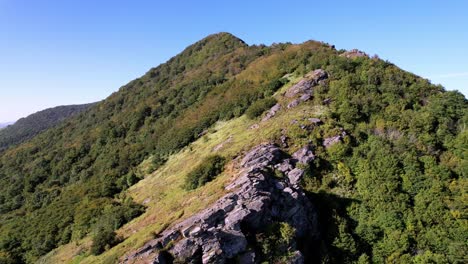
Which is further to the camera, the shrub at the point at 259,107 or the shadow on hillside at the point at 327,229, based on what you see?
the shrub at the point at 259,107

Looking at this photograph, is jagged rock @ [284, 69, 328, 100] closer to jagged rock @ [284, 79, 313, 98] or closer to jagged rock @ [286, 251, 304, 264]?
jagged rock @ [284, 79, 313, 98]

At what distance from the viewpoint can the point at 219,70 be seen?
82.0 m

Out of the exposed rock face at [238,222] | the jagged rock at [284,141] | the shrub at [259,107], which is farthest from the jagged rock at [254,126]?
the exposed rock face at [238,222]

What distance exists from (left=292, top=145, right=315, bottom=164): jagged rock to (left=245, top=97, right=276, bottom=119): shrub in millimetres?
12692

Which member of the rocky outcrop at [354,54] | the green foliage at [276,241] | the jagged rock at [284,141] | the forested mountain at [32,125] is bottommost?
the green foliage at [276,241]

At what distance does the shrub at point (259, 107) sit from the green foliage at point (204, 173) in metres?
13.0

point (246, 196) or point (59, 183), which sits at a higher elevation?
point (59, 183)

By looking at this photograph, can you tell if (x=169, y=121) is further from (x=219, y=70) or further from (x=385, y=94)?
(x=385, y=94)

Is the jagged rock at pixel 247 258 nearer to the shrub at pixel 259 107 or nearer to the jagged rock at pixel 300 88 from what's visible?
the shrub at pixel 259 107

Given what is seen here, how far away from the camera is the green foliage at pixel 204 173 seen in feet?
114

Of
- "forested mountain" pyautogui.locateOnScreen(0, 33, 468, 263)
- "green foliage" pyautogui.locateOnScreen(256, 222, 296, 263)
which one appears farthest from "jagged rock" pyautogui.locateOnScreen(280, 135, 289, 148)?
"green foliage" pyautogui.locateOnScreen(256, 222, 296, 263)

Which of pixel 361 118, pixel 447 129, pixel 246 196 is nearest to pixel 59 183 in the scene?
pixel 246 196

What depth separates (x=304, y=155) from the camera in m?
35.7

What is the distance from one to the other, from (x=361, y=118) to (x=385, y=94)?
631 centimetres
